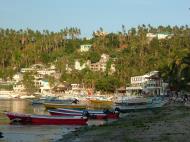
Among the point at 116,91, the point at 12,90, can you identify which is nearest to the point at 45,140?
the point at 116,91

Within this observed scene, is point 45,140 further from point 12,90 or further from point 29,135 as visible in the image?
point 12,90

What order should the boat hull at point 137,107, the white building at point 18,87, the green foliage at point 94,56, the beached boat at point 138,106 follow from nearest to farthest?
the boat hull at point 137,107 → the beached boat at point 138,106 → the white building at point 18,87 → the green foliage at point 94,56

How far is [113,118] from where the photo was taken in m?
52.2

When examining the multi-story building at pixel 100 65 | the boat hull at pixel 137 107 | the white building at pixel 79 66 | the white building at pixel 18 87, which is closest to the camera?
the boat hull at pixel 137 107

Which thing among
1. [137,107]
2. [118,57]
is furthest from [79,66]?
[137,107]

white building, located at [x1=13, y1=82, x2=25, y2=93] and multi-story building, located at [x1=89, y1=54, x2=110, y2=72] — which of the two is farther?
multi-story building, located at [x1=89, y1=54, x2=110, y2=72]

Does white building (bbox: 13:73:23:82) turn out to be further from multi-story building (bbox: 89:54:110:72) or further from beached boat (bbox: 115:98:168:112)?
beached boat (bbox: 115:98:168:112)

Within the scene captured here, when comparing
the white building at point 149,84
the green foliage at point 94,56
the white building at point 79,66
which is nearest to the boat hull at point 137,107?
the white building at point 149,84

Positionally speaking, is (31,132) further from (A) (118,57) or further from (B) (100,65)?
(B) (100,65)

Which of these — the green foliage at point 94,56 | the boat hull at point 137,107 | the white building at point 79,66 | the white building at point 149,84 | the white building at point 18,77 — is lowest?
the boat hull at point 137,107

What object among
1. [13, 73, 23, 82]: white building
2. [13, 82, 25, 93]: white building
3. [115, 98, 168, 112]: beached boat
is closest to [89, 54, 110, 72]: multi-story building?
[13, 73, 23, 82]: white building

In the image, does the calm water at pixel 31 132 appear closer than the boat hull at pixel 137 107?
Yes

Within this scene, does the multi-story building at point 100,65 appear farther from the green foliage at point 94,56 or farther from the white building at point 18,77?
the white building at point 18,77

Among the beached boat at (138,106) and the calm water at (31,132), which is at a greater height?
the beached boat at (138,106)
